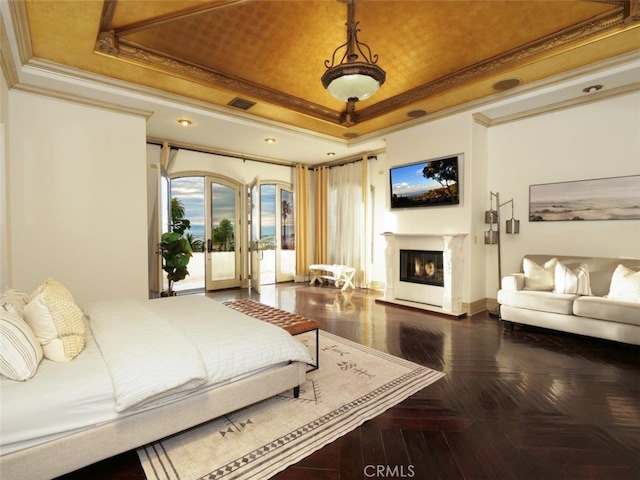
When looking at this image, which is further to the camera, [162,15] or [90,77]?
[90,77]

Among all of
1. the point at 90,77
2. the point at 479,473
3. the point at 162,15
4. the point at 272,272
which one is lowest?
the point at 479,473

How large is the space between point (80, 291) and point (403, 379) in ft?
13.0

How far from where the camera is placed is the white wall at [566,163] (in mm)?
3783

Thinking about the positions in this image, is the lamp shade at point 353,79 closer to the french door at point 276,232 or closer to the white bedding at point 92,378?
the white bedding at point 92,378

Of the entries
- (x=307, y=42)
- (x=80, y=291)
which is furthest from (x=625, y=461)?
(x=80, y=291)

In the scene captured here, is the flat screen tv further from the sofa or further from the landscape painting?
the sofa

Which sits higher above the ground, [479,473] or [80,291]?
[80,291]

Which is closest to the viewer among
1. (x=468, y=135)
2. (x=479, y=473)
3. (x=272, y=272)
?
(x=479, y=473)

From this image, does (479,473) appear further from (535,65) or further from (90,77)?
(90,77)

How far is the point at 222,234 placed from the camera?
6914mm

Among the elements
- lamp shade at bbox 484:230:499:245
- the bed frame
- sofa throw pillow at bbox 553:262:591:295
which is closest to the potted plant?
the bed frame

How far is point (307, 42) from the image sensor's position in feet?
11.6

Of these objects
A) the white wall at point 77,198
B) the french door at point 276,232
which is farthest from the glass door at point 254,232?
the white wall at point 77,198

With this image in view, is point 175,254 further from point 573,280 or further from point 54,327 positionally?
point 573,280
